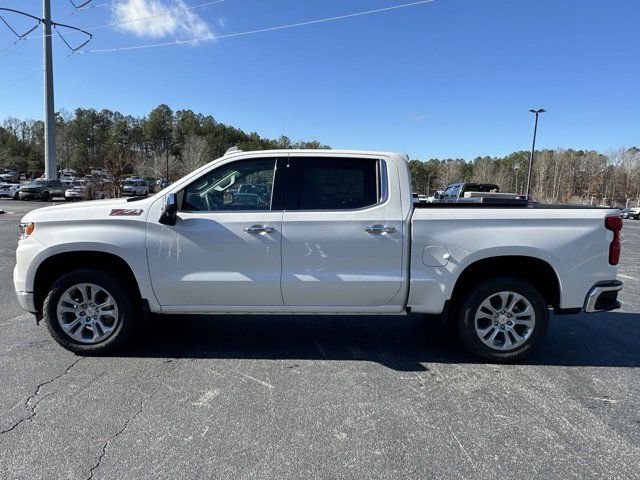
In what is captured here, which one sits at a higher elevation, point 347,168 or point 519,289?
point 347,168

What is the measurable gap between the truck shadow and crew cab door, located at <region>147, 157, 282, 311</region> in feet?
2.15

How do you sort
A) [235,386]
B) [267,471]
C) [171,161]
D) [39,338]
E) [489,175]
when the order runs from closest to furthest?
[267,471] → [235,386] → [39,338] → [171,161] → [489,175]

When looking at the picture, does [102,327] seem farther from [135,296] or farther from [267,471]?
[267,471]

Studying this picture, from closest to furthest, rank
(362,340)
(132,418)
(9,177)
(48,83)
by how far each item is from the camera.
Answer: (132,418)
(362,340)
(48,83)
(9,177)

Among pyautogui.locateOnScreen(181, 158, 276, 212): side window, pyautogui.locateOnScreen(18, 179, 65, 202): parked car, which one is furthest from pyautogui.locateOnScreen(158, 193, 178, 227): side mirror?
pyautogui.locateOnScreen(18, 179, 65, 202): parked car

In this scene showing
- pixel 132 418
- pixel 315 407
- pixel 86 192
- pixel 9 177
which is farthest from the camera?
pixel 9 177

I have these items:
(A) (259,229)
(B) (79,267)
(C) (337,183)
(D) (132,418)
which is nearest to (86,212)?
(B) (79,267)

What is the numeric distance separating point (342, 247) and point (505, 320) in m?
1.73

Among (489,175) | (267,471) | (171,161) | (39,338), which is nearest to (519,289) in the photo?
(267,471)

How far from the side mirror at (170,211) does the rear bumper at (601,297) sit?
3.94m

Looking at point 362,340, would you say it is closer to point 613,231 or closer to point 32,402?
point 613,231

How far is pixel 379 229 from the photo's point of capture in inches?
162

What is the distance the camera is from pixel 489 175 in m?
87.7

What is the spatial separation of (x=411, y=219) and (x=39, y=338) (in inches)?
164
